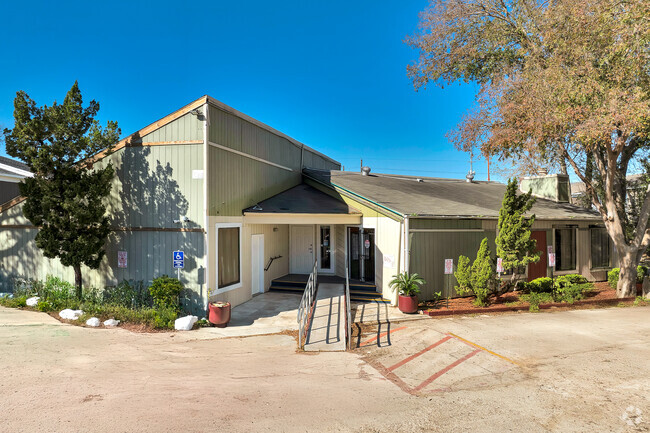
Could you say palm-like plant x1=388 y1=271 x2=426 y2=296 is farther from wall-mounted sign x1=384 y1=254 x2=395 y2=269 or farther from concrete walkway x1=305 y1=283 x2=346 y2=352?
concrete walkway x1=305 y1=283 x2=346 y2=352

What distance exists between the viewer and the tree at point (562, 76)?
384 inches

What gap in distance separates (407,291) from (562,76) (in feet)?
26.9

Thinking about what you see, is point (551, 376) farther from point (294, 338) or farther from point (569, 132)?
point (569, 132)

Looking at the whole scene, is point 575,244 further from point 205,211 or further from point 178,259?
Answer: point 178,259

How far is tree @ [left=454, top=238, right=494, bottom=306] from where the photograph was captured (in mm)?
10766

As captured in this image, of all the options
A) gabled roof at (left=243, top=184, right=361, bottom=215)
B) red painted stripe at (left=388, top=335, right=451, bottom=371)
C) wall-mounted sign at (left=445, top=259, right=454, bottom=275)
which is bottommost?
red painted stripe at (left=388, top=335, right=451, bottom=371)

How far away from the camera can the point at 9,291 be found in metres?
12.2

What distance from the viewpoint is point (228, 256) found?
11.4 metres

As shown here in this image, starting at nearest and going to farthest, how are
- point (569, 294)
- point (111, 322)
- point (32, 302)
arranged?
1. point (111, 322)
2. point (32, 302)
3. point (569, 294)

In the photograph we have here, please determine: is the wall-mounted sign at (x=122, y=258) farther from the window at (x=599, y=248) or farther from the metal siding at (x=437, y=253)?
the window at (x=599, y=248)

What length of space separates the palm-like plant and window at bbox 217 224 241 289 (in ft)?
17.0

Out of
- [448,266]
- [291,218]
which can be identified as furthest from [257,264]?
[448,266]

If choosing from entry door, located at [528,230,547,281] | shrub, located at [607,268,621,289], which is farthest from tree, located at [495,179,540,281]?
shrub, located at [607,268,621,289]

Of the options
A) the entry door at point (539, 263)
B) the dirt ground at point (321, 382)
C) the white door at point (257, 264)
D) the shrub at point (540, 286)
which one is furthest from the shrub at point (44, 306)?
the entry door at point (539, 263)
